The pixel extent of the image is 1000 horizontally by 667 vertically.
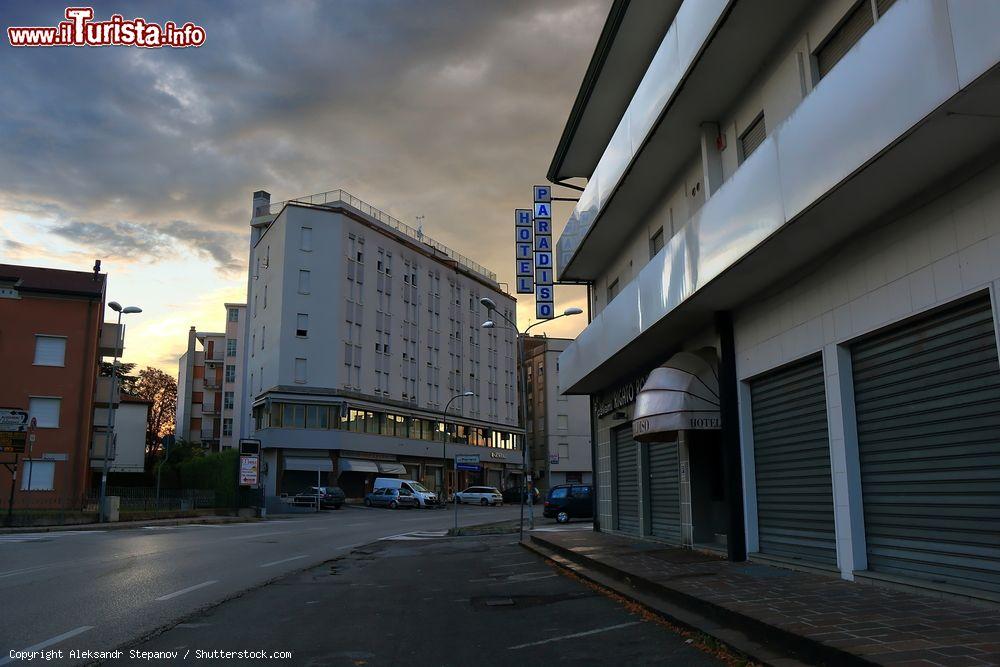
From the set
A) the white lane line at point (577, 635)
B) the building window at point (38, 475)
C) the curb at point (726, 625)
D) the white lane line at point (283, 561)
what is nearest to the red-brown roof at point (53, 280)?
the building window at point (38, 475)

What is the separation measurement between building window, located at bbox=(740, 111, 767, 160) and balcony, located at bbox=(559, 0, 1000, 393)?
1835 mm

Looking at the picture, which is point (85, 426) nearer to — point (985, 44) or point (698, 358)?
point (698, 358)

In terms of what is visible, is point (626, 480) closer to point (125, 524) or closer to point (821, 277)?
point (821, 277)

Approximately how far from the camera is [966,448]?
24.7ft

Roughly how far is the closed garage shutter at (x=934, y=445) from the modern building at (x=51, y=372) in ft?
130

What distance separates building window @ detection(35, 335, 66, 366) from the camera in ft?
130

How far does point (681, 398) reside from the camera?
1309 cm

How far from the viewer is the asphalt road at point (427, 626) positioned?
264 inches

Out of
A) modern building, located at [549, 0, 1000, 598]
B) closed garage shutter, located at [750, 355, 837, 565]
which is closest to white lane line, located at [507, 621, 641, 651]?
modern building, located at [549, 0, 1000, 598]

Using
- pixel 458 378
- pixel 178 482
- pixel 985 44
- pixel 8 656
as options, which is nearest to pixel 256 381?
pixel 178 482

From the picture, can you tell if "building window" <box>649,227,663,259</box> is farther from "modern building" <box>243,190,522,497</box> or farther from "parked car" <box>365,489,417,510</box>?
"modern building" <box>243,190,522,497</box>

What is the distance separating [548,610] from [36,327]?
130 feet

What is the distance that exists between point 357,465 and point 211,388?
4312cm

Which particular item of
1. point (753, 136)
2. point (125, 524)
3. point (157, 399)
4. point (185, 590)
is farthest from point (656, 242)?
point (157, 399)
